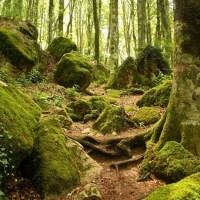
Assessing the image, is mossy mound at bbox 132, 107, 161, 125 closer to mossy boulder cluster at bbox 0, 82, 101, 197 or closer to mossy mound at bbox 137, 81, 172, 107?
mossy mound at bbox 137, 81, 172, 107

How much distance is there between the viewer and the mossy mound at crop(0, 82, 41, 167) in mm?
5059

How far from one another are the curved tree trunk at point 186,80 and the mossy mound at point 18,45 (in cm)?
813

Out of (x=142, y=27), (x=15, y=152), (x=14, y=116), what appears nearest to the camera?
(x=15, y=152)

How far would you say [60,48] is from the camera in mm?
17422

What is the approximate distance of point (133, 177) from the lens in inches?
258

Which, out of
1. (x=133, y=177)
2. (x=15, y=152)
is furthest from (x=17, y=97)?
(x=133, y=177)

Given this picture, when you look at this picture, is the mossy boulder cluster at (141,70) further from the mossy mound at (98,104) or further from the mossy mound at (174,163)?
the mossy mound at (174,163)

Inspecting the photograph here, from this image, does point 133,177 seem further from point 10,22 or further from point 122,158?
point 10,22

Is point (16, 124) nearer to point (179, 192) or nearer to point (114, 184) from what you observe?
point (114, 184)

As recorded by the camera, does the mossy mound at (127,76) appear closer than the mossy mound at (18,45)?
No

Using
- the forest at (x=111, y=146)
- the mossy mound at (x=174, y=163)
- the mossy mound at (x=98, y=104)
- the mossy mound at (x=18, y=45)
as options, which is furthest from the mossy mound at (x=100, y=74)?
the mossy mound at (x=174, y=163)

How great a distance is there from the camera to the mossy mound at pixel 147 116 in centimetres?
939

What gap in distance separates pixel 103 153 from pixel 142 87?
7.70 meters

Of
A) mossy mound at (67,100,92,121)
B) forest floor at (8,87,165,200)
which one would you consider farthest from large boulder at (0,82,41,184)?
mossy mound at (67,100,92,121)
